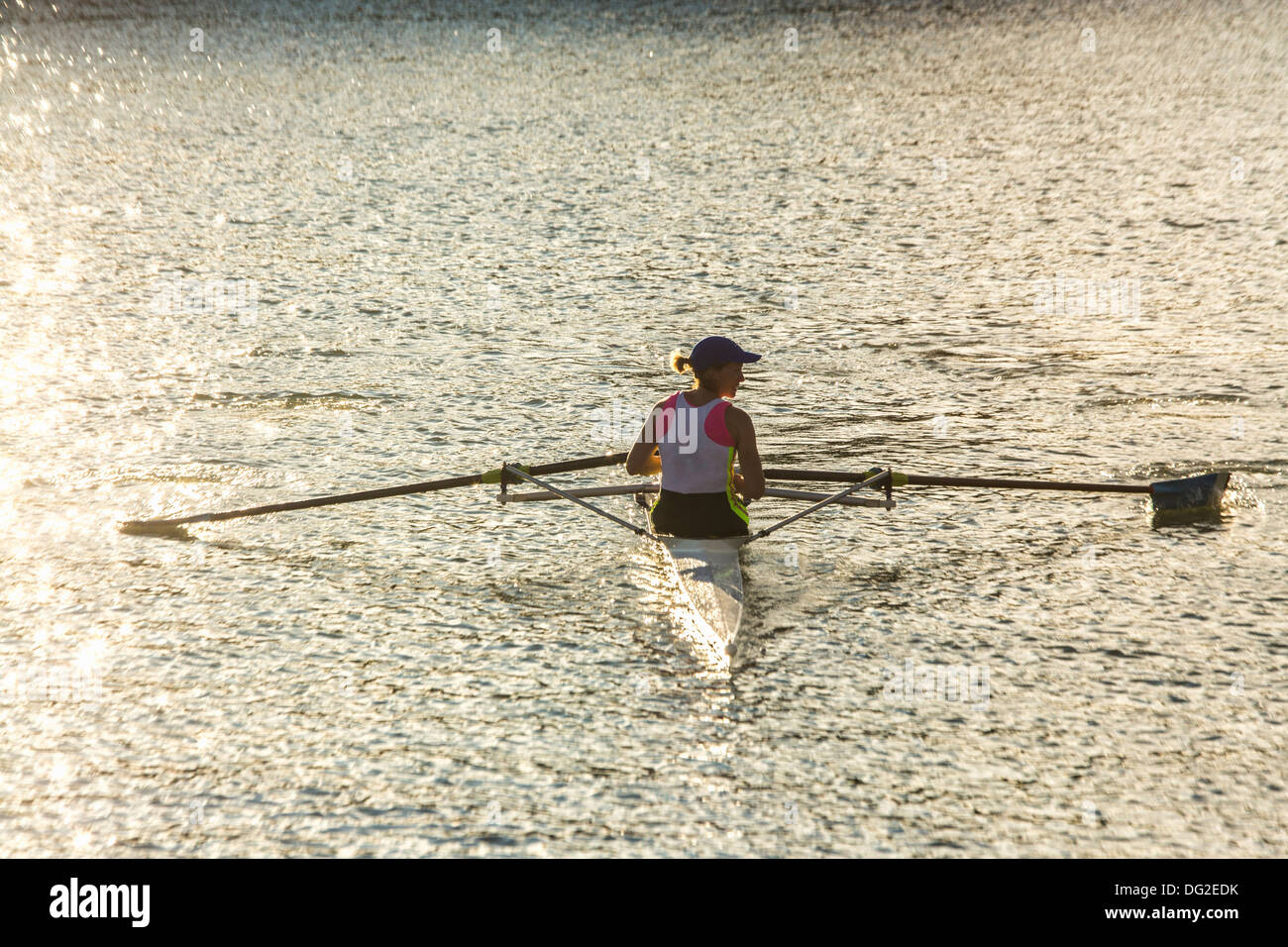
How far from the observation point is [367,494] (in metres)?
7.35

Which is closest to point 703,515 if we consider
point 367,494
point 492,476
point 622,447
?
point 492,476

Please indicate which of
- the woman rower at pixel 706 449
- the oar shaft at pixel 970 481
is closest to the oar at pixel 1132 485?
the oar shaft at pixel 970 481

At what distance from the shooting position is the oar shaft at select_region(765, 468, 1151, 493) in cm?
729

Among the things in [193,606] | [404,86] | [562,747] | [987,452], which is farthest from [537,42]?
[562,747]

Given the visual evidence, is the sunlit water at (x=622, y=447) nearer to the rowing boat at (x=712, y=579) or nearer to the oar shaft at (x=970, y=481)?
the rowing boat at (x=712, y=579)

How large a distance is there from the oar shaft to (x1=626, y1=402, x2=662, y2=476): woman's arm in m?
0.58

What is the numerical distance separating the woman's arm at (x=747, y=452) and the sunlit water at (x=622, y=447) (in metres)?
Answer: 0.42

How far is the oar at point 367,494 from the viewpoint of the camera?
7.35m

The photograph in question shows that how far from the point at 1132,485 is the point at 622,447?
3044mm

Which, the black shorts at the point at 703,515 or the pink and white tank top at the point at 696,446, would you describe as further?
the black shorts at the point at 703,515

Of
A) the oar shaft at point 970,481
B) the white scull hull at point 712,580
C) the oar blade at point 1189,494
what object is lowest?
the white scull hull at point 712,580

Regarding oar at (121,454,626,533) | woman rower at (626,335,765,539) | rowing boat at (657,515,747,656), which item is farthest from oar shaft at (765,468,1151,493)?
oar at (121,454,626,533)

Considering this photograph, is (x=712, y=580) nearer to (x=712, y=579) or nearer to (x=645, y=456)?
(x=712, y=579)

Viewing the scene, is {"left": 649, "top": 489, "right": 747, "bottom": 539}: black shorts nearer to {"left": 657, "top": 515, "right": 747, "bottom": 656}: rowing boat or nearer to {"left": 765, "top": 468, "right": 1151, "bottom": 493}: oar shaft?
{"left": 657, "top": 515, "right": 747, "bottom": 656}: rowing boat
